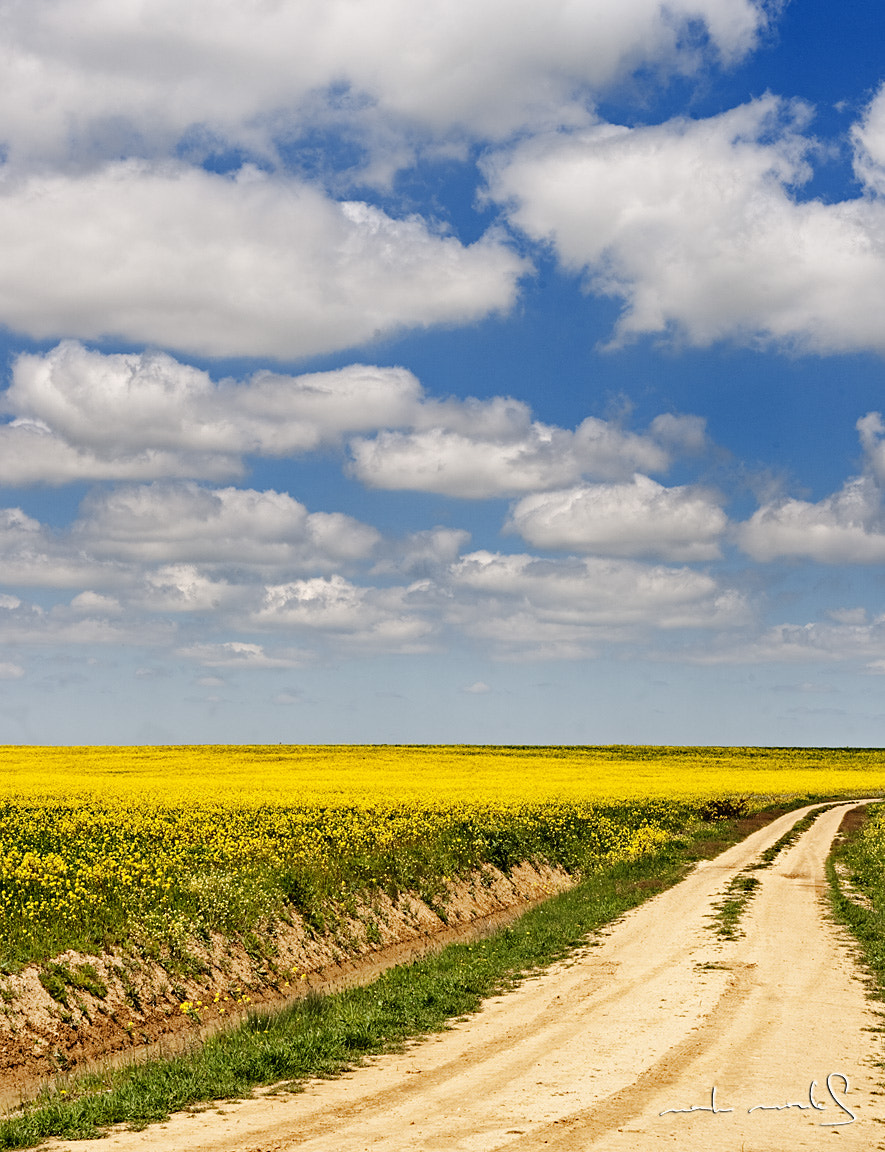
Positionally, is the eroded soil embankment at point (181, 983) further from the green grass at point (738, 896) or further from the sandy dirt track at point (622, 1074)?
the green grass at point (738, 896)

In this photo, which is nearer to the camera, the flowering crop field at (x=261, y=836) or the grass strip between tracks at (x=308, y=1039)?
the grass strip between tracks at (x=308, y=1039)

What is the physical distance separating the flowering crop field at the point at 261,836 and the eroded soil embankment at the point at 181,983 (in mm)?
482

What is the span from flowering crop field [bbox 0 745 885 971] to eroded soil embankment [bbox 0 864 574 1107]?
1.58 feet

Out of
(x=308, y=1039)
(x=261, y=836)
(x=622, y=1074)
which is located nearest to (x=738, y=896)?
(x=261, y=836)

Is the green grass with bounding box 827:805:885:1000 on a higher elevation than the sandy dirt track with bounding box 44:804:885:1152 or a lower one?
lower

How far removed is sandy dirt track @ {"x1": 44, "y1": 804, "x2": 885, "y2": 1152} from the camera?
31.7 feet

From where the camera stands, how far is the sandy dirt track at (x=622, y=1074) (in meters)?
9.65

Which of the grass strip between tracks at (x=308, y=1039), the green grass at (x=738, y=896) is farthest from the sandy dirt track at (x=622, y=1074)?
the green grass at (x=738, y=896)
